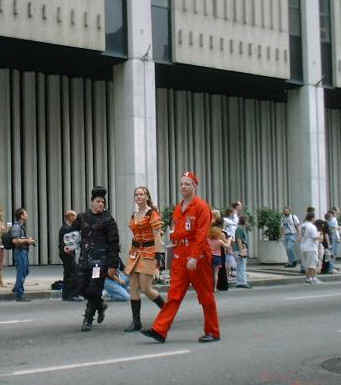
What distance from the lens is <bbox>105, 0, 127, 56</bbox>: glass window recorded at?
73.0 ft

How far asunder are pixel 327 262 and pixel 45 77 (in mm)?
10280

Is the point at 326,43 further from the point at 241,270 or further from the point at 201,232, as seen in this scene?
the point at 201,232

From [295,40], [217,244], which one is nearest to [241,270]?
[217,244]

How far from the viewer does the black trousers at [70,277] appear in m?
15.2

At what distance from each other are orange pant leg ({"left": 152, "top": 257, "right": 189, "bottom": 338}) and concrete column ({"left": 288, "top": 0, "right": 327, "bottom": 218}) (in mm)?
18263

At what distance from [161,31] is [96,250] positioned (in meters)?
14.2

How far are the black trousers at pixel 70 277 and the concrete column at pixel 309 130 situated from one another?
13.1 m

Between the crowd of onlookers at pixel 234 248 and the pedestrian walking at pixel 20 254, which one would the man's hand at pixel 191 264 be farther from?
the pedestrian walking at pixel 20 254

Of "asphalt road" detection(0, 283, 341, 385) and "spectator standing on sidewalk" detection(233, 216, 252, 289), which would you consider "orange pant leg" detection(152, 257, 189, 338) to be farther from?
"spectator standing on sidewalk" detection(233, 216, 252, 289)

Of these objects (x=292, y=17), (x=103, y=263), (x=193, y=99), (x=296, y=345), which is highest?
(x=292, y=17)

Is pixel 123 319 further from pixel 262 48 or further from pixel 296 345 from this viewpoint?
pixel 262 48

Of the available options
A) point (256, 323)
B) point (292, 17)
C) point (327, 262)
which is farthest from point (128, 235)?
point (256, 323)

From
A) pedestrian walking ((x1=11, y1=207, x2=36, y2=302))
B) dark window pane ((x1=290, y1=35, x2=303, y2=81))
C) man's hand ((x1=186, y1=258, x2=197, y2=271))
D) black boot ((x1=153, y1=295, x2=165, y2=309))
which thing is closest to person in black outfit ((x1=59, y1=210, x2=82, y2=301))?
pedestrian walking ((x1=11, y1=207, x2=36, y2=302))

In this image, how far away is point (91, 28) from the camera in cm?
2158
